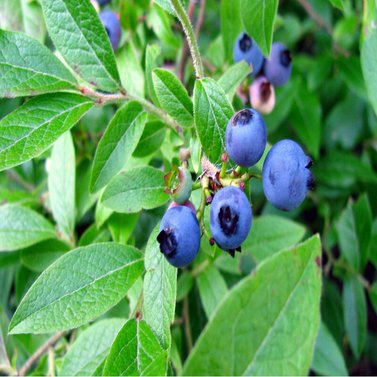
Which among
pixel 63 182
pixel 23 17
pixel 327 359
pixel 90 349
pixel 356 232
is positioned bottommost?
pixel 327 359

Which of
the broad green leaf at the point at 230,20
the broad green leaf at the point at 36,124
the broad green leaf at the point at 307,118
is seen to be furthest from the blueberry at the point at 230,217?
the broad green leaf at the point at 307,118

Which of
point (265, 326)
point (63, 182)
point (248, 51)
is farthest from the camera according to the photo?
point (63, 182)

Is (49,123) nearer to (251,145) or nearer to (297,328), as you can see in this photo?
(251,145)

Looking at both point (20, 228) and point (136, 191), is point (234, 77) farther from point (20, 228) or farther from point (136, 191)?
point (20, 228)

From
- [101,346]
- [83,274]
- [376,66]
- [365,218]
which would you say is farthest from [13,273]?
[376,66]

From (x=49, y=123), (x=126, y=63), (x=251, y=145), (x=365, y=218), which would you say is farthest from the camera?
(x=365, y=218)

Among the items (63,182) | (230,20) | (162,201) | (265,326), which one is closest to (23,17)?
(63,182)
